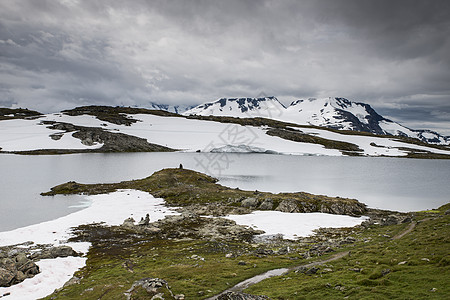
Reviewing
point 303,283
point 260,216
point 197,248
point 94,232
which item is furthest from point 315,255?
point 94,232

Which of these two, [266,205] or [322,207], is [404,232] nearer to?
[322,207]

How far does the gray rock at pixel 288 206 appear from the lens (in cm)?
6347

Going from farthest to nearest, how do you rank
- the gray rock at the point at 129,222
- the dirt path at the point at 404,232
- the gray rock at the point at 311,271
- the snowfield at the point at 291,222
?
the gray rock at the point at 129,222, the snowfield at the point at 291,222, the dirt path at the point at 404,232, the gray rock at the point at 311,271

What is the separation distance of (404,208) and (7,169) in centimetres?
15136

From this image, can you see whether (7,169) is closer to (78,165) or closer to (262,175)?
(78,165)

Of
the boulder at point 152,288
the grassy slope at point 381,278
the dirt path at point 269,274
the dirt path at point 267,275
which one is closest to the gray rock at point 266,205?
the dirt path at point 269,274

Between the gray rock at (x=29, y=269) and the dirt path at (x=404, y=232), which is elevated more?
the dirt path at (x=404, y=232)

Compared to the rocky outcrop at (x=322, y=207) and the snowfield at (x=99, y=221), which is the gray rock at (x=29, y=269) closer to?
the snowfield at (x=99, y=221)

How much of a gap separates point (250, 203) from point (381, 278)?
47288mm

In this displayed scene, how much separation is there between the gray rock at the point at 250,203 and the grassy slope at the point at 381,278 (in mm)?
37926

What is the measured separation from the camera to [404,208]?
232 feet

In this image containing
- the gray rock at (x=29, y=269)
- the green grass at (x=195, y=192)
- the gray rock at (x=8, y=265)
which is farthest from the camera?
the green grass at (x=195, y=192)

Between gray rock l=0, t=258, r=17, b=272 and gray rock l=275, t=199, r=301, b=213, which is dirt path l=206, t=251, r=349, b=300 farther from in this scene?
gray rock l=275, t=199, r=301, b=213

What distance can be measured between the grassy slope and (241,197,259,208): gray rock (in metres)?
37.9
